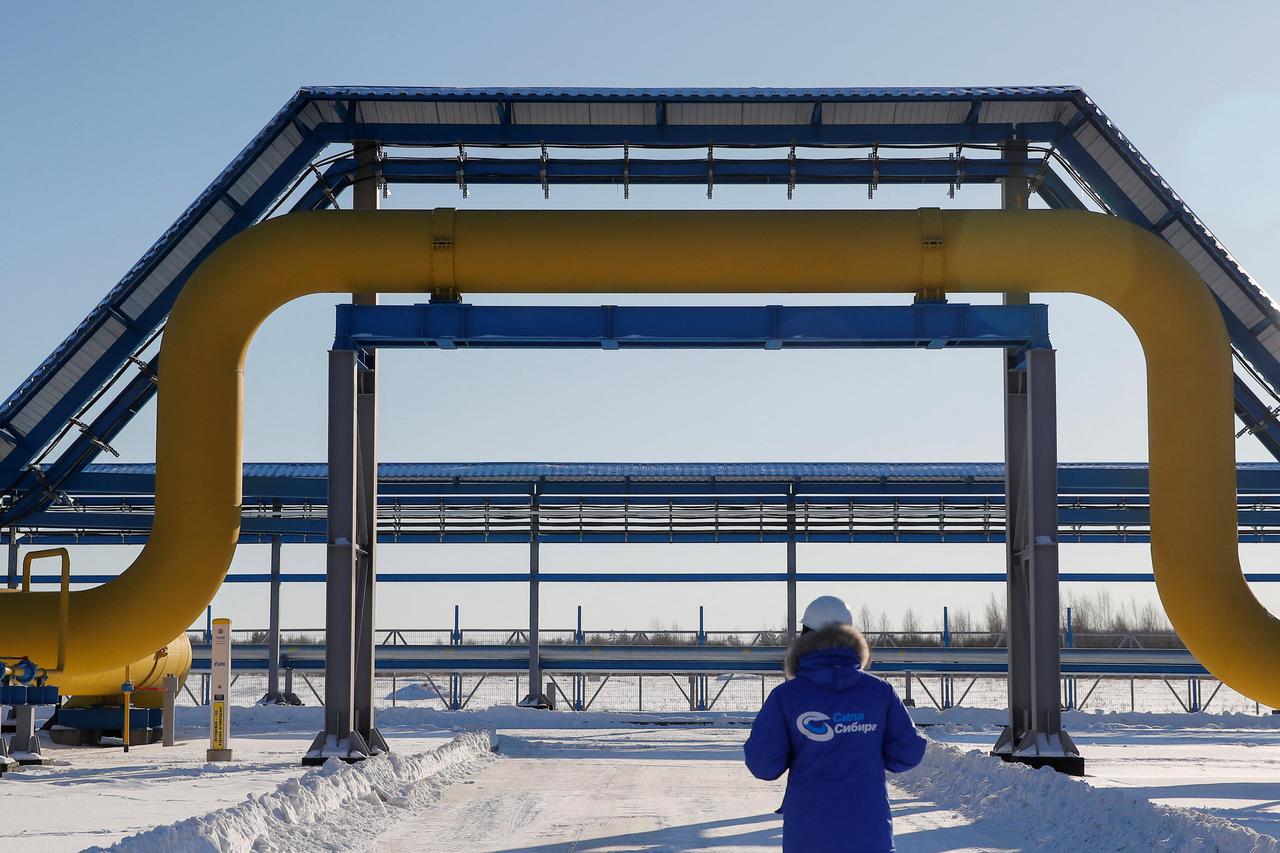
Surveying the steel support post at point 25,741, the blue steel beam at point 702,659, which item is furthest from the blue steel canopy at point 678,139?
the blue steel beam at point 702,659

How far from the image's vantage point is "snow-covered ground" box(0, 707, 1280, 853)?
12.5 metres

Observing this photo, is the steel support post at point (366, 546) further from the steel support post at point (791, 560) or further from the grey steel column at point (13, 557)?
the grey steel column at point (13, 557)

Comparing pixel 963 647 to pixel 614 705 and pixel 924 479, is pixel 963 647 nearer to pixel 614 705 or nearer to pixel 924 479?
pixel 924 479

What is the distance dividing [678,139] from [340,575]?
787 cm

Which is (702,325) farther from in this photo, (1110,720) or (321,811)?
(1110,720)

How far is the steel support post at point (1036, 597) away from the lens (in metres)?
19.0

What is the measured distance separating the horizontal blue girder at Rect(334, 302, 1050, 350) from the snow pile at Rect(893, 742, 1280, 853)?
18.9ft

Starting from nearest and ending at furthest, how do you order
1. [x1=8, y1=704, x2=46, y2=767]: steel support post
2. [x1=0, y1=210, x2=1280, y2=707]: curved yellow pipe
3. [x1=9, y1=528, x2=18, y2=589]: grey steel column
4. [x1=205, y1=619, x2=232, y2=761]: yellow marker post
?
[x1=0, y1=210, x2=1280, y2=707]: curved yellow pipe
[x1=8, y1=704, x2=46, y2=767]: steel support post
[x1=205, y1=619, x2=232, y2=761]: yellow marker post
[x1=9, y1=528, x2=18, y2=589]: grey steel column

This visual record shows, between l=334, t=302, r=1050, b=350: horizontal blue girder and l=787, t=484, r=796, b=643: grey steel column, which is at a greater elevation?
l=334, t=302, r=1050, b=350: horizontal blue girder

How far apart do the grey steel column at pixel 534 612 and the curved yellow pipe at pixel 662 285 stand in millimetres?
17103

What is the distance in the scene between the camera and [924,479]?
33.8 metres

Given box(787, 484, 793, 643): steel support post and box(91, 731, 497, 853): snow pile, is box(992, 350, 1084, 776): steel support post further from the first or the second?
box(787, 484, 793, 643): steel support post

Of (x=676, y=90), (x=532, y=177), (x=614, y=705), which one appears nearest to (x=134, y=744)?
(x=532, y=177)

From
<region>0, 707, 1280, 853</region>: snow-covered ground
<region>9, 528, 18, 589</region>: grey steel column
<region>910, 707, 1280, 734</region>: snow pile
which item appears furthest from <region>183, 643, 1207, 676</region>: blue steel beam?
<region>0, 707, 1280, 853</region>: snow-covered ground
